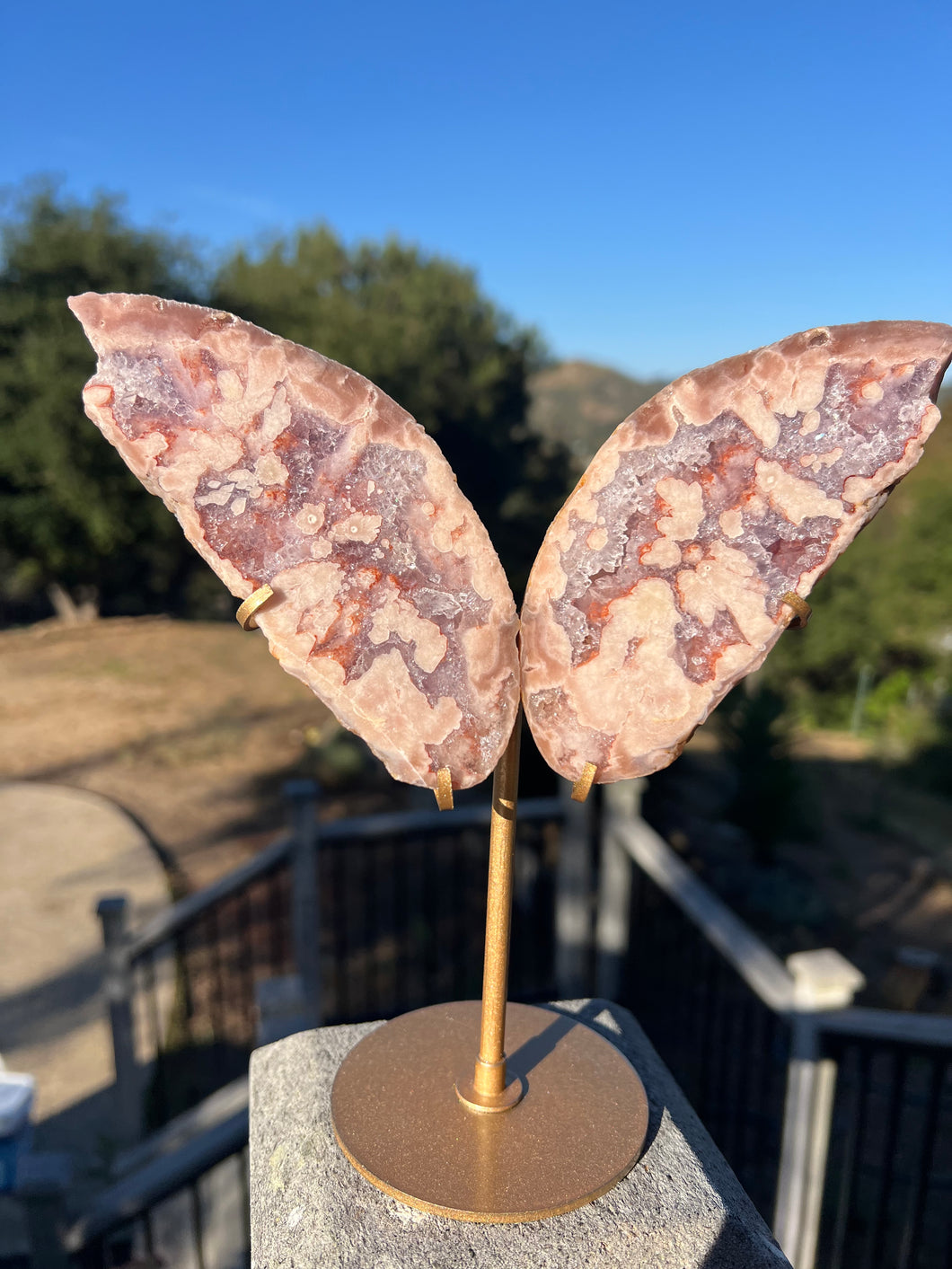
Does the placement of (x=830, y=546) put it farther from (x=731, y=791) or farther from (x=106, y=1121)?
(x=731, y=791)

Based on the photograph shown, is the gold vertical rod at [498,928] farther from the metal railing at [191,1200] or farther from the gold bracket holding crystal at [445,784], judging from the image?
the metal railing at [191,1200]

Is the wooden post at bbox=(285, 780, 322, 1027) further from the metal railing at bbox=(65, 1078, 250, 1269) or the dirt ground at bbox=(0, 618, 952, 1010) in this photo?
the dirt ground at bbox=(0, 618, 952, 1010)

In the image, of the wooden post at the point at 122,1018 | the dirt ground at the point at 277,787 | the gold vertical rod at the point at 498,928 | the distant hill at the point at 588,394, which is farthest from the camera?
the distant hill at the point at 588,394

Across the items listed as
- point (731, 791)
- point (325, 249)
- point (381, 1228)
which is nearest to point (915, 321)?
point (381, 1228)

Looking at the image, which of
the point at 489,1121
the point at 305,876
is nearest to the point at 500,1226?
the point at 489,1121

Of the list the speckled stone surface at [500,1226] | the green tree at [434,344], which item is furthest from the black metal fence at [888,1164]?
the green tree at [434,344]

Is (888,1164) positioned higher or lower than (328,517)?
lower

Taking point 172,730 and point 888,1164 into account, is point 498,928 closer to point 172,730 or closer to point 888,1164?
point 888,1164

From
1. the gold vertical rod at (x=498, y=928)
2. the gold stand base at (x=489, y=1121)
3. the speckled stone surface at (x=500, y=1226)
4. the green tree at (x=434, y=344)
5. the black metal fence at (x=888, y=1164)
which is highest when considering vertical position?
the green tree at (x=434, y=344)
